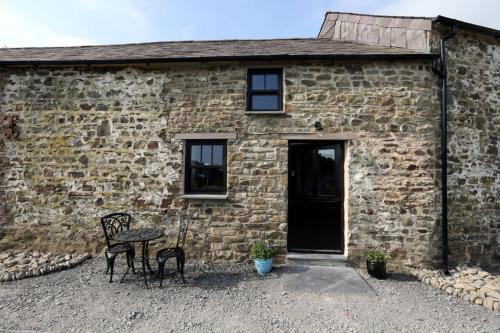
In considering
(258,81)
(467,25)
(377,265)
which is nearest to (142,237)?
(258,81)

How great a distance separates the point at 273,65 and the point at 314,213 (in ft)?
11.0

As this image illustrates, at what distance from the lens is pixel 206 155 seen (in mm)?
5691

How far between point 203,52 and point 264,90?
1.88 m

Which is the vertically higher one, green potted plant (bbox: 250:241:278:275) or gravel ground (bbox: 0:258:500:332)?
green potted plant (bbox: 250:241:278:275)

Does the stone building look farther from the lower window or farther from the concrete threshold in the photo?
the concrete threshold

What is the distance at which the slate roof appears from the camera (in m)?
5.37

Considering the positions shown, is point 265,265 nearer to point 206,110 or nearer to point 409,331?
point 409,331

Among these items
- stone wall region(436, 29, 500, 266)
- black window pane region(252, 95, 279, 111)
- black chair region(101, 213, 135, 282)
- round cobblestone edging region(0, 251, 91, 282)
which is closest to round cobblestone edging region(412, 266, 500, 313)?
stone wall region(436, 29, 500, 266)

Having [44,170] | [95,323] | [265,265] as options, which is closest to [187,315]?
[95,323]

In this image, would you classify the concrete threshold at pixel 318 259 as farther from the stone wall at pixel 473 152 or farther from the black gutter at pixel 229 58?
the black gutter at pixel 229 58

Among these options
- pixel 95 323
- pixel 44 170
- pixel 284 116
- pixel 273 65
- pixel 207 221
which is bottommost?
pixel 95 323

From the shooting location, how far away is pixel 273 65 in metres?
5.56

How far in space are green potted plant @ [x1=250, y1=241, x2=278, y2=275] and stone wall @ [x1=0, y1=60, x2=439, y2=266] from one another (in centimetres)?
40

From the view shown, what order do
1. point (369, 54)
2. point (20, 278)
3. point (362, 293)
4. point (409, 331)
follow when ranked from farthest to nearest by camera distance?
point (369, 54), point (20, 278), point (362, 293), point (409, 331)
